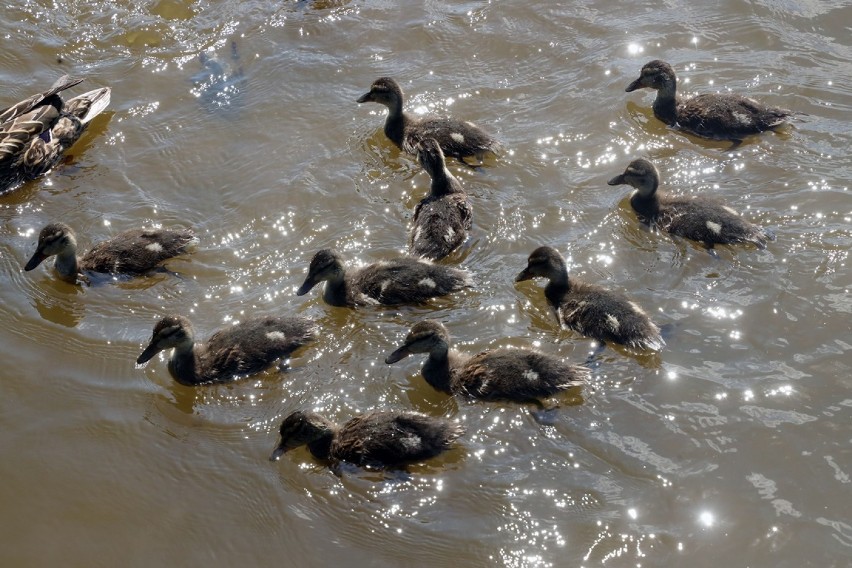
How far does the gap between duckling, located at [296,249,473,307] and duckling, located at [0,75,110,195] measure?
2.78 meters

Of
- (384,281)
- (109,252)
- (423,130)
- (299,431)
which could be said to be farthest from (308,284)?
(423,130)

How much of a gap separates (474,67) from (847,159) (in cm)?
322

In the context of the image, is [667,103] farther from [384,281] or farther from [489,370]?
[489,370]

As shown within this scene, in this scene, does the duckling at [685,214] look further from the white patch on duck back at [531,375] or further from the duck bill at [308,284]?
the duck bill at [308,284]

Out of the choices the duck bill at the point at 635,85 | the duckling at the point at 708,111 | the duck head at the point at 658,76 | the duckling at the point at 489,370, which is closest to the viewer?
the duckling at the point at 489,370

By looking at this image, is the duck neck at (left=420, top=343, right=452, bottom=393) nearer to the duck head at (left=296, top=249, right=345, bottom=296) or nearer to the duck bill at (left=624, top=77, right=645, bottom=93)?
the duck head at (left=296, top=249, right=345, bottom=296)

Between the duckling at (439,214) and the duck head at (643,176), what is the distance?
3.92 feet

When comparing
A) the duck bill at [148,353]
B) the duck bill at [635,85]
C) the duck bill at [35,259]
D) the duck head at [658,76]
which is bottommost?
the duck bill at [148,353]

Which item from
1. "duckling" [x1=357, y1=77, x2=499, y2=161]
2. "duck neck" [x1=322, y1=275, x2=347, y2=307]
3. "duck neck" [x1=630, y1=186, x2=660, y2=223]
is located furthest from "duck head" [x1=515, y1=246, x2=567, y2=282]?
"duckling" [x1=357, y1=77, x2=499, y2=161]

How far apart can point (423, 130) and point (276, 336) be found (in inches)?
99.8

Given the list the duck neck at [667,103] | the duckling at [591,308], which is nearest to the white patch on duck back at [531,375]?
the duckling at [591,308]

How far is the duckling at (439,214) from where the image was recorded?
6133mm

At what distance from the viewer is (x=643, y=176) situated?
643 cm

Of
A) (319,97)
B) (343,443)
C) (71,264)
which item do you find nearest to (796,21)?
(319,97)
